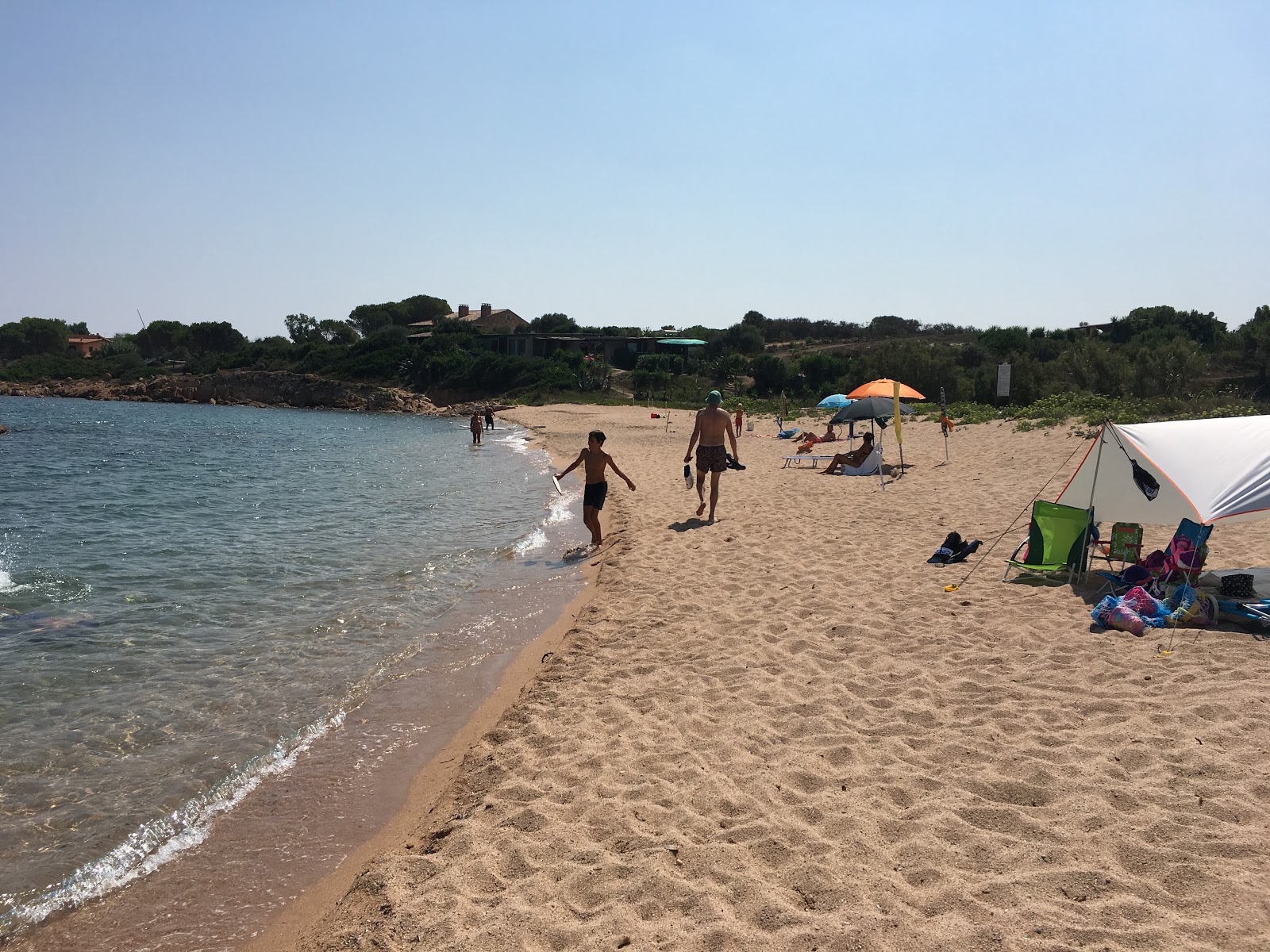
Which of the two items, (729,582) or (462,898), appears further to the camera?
(729,582)

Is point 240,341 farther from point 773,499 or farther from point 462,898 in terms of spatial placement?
point 462,898

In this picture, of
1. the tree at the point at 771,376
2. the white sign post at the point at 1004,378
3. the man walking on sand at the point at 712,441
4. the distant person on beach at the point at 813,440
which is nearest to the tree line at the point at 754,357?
the tree at the point at 771,376

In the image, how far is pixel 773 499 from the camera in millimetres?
13562

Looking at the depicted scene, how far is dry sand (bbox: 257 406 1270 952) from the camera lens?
10.3ft

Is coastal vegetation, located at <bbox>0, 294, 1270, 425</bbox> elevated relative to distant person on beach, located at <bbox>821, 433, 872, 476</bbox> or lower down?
elevated

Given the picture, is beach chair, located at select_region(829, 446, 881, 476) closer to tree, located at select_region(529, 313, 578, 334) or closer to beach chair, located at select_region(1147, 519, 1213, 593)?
beach chair, located at select_region(1147, 519, 1213, 593)

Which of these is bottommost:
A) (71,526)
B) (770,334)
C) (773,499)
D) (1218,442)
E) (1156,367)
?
(71,526)

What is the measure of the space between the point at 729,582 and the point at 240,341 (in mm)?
106176

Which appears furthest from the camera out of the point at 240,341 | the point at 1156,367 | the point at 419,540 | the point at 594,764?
the point at 240,341

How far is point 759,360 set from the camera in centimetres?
5488

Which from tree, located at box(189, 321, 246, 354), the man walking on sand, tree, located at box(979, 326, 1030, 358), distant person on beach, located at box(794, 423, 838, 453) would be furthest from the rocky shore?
the man walking on sand

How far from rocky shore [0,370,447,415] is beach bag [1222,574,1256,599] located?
70.8 metres

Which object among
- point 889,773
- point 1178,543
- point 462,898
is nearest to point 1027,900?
point 889,773

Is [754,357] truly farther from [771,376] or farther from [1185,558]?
[1185,558]
